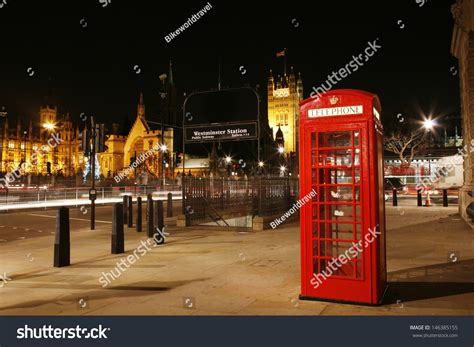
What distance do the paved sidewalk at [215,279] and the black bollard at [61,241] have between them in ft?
0.72

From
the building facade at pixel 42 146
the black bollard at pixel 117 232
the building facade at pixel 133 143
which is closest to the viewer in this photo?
the black bollard at pixel 117 232

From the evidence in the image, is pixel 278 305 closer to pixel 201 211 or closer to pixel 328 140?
pixel 328 140

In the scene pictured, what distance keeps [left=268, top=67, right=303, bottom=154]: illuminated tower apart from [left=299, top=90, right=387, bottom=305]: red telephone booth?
11488 centimetres

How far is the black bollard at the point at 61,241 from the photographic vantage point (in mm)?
8344

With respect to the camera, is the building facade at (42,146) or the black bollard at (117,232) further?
the building facade at (42,146)

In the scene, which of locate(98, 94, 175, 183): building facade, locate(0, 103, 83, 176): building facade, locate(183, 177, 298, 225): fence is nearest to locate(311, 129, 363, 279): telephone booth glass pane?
locate(183, 177, 298, 225): fence

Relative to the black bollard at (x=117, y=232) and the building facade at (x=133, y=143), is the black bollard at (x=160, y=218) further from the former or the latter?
the building facade at (x=133, y=143)

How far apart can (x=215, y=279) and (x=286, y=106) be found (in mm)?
119716

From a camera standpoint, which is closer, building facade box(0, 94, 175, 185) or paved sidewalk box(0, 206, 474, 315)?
paved sidewalk box(0, 206, 474, 315)

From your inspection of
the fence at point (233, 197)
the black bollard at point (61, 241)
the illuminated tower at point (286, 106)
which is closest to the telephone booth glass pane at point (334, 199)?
the black bollard at point (61, 241)

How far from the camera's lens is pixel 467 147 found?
1395cm

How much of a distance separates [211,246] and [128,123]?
116 metres

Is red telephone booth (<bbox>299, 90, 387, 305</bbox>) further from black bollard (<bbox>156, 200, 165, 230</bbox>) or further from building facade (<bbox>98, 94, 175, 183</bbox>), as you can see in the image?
building facade (<bbox>98, 94, 175, 183</bbox>)

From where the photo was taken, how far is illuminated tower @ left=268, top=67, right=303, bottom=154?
122 m
